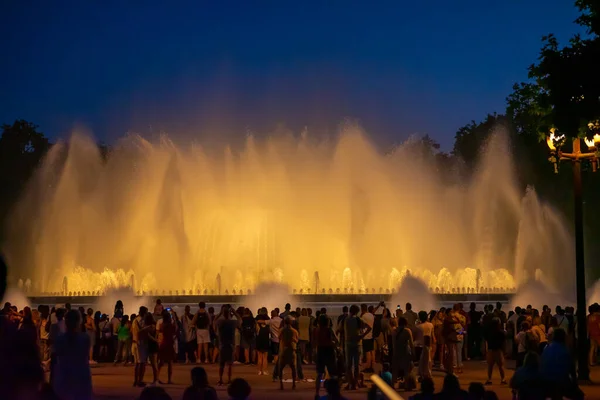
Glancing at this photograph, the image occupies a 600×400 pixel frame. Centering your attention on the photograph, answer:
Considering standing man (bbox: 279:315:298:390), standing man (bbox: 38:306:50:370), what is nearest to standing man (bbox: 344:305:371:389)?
standing man (bbox: 279:315:298:390)

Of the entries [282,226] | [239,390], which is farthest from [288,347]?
[282,226]

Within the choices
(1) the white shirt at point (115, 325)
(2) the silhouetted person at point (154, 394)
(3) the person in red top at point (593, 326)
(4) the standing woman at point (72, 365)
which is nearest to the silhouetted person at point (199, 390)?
(4) the standing woman at point (72, 365)

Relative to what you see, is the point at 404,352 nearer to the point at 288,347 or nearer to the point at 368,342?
the point at 288,347

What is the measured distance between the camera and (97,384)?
16.4 meters

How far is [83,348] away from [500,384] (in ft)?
31.9

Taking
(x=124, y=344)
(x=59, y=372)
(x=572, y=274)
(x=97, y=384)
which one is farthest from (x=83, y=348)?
(x=572, y=274)

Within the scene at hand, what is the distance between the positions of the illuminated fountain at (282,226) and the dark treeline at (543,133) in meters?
5.35

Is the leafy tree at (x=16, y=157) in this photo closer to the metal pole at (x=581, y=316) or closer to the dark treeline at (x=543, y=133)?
the dark treeline at (x=543, y=133)

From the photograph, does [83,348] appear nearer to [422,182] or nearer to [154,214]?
[154,214]

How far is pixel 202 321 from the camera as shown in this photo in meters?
20.4

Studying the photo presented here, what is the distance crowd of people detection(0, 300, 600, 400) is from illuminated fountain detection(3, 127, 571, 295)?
740 inches

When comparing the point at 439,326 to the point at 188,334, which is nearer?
the point at 439,326

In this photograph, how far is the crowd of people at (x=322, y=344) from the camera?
8.91 meters

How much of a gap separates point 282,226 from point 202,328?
86.2 ft
